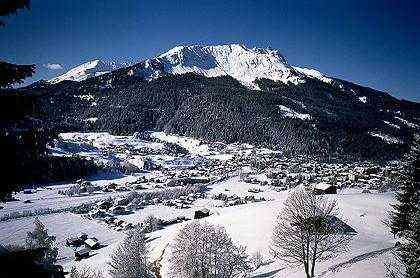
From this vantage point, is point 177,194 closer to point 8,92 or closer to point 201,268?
point 201,268

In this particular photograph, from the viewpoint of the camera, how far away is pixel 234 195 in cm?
16738

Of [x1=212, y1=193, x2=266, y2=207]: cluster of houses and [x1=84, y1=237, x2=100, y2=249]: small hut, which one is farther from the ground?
[x1=212, y1=193, x2=266, y2=207]: cluster of houses

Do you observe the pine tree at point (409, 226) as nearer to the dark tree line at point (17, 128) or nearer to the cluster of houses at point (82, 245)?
the dark tree line at point (17, 128)

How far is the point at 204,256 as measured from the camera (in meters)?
49.5

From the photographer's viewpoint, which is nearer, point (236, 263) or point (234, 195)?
point (236, 263)

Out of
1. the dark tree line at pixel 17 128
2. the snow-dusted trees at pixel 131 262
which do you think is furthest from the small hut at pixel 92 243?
the dark tree line at pixel 17 128

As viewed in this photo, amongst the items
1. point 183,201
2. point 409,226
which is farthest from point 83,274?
point 183,201

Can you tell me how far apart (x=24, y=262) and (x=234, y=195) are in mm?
159511

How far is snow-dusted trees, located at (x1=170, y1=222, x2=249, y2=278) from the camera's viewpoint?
49125 millimetres

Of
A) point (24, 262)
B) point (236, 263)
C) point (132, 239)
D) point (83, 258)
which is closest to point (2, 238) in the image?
point (83, 258)

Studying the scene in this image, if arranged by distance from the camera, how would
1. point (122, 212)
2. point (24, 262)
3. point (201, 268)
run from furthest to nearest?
1. point (122, 212)
2. point (201, 268)
3. point (24, 262)

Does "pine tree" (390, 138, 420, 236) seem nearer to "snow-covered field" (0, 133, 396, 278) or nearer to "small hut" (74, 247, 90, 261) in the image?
"snow-covered field" (0, 133, 396, 278)

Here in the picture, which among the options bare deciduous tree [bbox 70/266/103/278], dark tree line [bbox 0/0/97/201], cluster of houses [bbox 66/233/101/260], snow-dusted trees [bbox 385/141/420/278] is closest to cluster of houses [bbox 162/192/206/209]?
cluster of houses [bbox 66/233/101/260]

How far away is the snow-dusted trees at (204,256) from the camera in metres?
49.1
